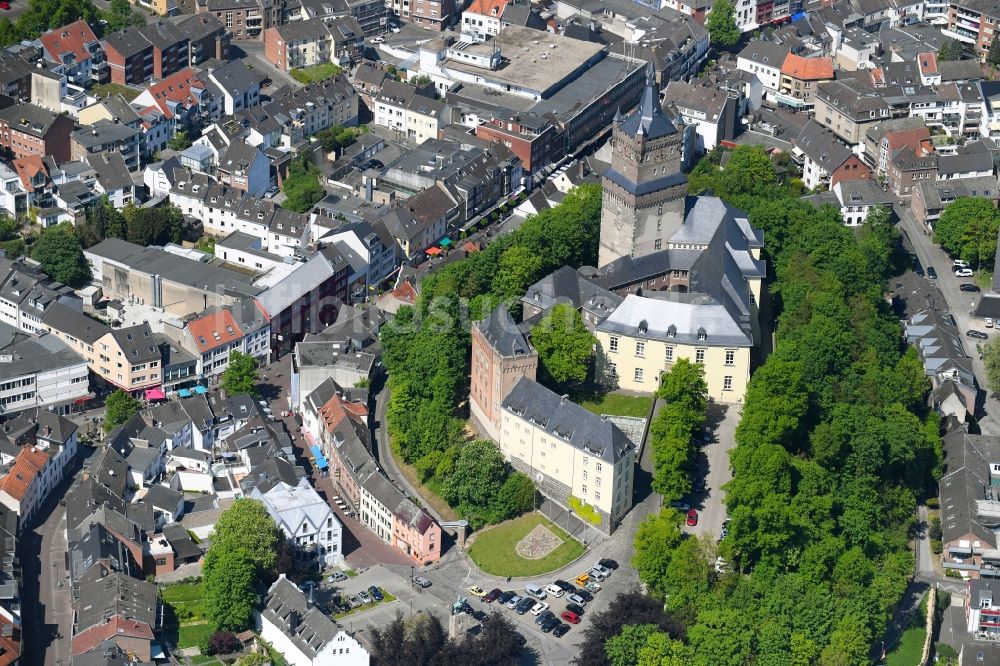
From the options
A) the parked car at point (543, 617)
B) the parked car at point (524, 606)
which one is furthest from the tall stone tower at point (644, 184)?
the parked car at point (543, 617)

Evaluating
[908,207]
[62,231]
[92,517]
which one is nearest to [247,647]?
[92,517]

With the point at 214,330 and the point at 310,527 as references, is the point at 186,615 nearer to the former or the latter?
the point at 310,527

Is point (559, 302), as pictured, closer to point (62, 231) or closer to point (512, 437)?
point (512, 437)

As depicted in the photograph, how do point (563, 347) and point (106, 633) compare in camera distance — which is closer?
point (106, 633)

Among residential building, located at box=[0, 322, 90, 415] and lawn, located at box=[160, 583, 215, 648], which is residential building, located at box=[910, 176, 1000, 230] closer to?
residential building, located at box=[0, 322, 90, 415]

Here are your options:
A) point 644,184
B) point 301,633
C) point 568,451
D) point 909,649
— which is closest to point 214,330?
point 568,451
